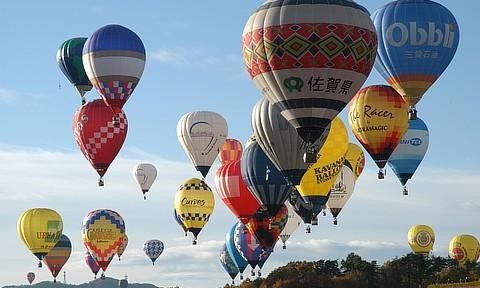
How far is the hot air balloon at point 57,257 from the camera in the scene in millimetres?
81500

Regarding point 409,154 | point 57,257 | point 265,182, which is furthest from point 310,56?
point 57,257

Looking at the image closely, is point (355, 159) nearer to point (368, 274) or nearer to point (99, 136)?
point (99, 136)

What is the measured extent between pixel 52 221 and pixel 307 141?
36.5m

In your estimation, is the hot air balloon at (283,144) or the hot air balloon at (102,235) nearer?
the hot air balloon at (283,144)

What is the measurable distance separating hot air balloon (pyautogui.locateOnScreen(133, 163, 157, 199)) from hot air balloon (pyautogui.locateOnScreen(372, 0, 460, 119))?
34996 mm

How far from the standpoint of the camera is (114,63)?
53.0m

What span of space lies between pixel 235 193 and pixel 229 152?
40.6 ft

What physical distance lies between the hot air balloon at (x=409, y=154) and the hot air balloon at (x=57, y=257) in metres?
31.5

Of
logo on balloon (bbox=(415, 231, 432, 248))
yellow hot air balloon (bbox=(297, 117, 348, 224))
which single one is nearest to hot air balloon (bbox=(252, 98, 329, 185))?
yellow hot air balloon (bbox=(297, 117, 348, 224))

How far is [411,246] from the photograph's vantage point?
94.9m

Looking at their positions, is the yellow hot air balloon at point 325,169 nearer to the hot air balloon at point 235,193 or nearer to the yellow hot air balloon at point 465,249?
the hot air balloon at point 235,193

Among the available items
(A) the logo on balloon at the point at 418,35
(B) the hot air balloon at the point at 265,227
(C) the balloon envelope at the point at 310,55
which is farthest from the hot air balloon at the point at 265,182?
(C) the balloon envelope at the point at 310,55

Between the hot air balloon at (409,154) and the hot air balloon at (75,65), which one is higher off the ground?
the hot air balloon at (75,65)

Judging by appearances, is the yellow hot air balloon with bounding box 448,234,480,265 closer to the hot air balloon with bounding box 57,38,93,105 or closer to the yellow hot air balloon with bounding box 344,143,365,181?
the yellow hot air balloon with bounding box 344,143,365,181
